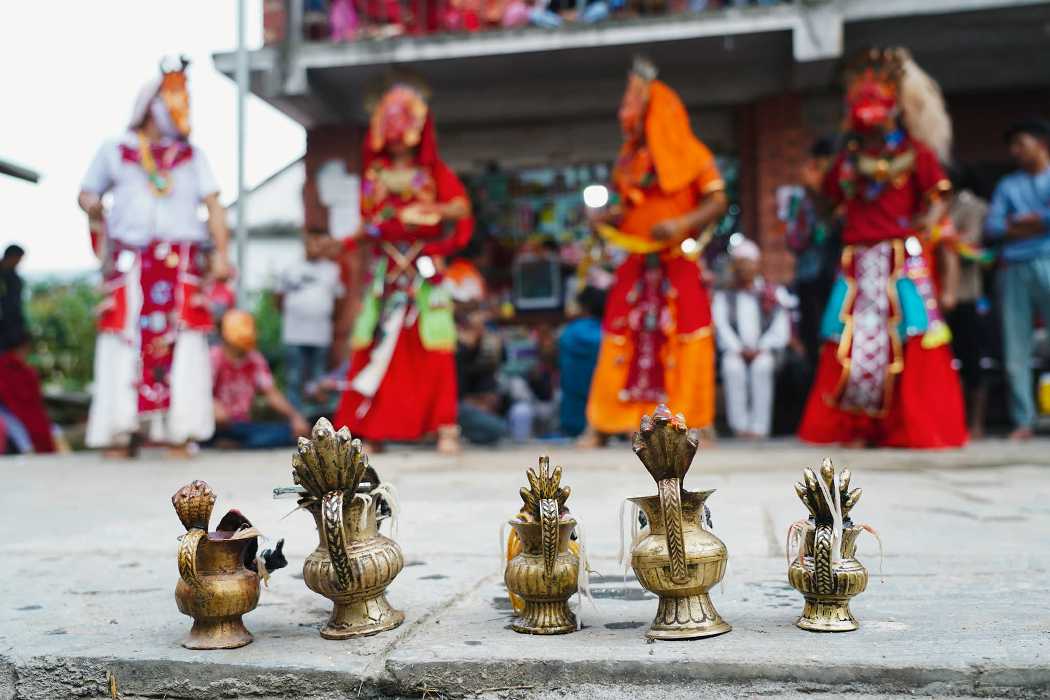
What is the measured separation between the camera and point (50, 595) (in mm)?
2182

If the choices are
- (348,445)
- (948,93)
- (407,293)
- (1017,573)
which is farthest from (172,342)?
(948,93)

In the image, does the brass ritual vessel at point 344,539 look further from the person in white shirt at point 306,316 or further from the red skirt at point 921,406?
the person in white shirt at point 306,316

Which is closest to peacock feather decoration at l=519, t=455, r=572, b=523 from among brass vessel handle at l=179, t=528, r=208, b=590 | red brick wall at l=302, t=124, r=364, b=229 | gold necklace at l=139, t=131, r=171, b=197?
brass vessel handle at l=179, t=528, r=208, b=590

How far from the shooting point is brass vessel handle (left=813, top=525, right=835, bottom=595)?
5.50 ft

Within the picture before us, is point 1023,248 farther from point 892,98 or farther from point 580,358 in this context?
point 580,358

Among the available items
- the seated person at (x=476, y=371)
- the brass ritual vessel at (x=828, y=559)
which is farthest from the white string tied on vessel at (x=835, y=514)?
the seated person at (x=476, y=371)

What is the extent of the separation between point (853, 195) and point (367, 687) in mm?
4341

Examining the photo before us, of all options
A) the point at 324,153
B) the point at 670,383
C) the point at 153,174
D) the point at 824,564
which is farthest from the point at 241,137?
the point at 824,564

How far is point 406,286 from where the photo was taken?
18.3 feet

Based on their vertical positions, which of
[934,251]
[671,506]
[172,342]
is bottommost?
[671,506]

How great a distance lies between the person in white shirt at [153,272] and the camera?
5387 millimetres

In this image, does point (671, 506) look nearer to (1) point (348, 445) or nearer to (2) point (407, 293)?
(1) point (348, 445)

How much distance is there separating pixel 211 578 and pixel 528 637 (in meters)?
0.54

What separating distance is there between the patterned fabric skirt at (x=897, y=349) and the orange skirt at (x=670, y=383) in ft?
2.17
